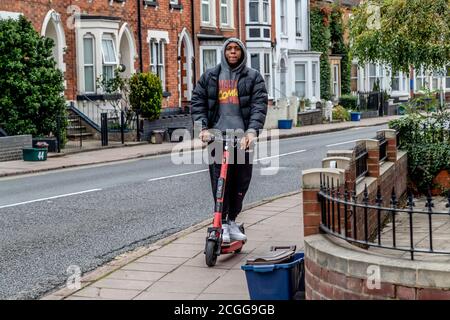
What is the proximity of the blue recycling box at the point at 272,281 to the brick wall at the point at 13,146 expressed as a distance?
16.9 metres

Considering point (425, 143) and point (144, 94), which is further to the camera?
point (144, 94)

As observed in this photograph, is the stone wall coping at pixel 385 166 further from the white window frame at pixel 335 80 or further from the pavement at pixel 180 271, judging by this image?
the white window frame at pixel 335 80

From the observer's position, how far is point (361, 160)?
1023 centimetres

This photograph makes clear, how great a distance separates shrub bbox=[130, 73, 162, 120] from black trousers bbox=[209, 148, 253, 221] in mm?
20545

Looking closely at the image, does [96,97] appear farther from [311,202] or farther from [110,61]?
[311,202]

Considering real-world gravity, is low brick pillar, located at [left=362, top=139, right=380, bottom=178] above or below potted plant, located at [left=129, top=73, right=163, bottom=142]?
below

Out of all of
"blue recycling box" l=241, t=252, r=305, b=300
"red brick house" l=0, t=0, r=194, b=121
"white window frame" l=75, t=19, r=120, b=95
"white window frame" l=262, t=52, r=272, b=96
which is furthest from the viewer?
"white window frame" l=262, t=52, r=272, b=96

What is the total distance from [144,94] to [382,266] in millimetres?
23888

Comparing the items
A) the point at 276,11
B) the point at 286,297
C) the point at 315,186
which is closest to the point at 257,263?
the point at 286,297

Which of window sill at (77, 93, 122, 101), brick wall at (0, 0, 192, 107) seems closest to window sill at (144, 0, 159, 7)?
brick wall at (0, 0, 192, 107)

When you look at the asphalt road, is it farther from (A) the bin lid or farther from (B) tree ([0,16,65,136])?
(B) tree ([0,16,65,136])

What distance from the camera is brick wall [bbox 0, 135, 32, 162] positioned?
22375 mm

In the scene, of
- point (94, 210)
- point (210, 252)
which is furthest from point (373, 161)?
point (94, 210)

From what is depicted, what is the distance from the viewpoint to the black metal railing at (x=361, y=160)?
995 centimetres
